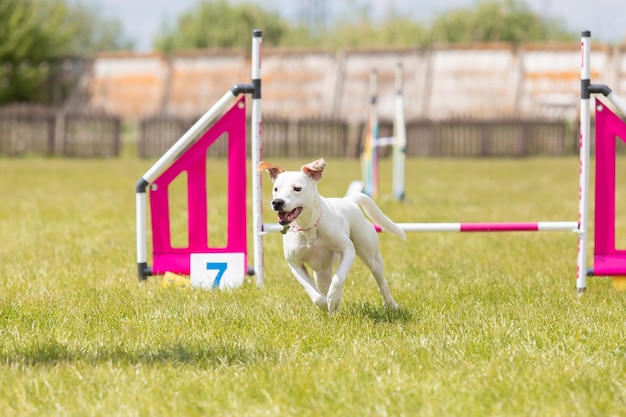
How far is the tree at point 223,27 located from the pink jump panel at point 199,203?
5138cm

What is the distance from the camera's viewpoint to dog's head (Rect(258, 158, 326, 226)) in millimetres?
4746

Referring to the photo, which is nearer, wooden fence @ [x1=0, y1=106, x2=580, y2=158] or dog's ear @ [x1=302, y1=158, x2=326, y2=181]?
dog's ear @ [x1=302, y1=158, x2=326, y2=181]

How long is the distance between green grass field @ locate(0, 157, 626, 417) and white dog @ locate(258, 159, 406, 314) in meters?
0.17

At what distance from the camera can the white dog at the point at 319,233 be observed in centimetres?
483

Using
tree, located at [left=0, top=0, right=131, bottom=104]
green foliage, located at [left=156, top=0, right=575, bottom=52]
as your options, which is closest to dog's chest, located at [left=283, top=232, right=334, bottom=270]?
tree, located at [left=0, top=0, right=131, bottom=104]

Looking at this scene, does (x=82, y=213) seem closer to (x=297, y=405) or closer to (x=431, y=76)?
(x=297, y=405)

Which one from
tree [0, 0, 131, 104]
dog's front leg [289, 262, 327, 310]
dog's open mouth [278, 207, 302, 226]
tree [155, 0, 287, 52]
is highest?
tree [155, 0, 287, 52]

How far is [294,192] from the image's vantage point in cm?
480

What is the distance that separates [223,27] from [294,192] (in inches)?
2197

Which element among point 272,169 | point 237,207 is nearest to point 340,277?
point 272,169

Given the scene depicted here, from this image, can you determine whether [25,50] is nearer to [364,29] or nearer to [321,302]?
[364,29]

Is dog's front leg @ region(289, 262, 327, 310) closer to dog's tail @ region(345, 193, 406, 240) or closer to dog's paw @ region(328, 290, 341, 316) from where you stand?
dog's paw @ region(328, 290, 341, 316)

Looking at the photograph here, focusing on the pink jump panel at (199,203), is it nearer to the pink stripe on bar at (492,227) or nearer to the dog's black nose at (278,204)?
the pink stripe on bar at (492,227)

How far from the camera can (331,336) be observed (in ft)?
15.0
